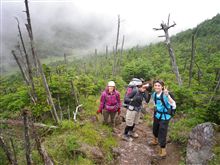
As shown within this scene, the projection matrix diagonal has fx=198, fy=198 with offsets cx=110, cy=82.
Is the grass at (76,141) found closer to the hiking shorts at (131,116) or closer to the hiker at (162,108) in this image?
the hiking shorts at (131,116)

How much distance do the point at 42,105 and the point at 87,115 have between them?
2.10 m

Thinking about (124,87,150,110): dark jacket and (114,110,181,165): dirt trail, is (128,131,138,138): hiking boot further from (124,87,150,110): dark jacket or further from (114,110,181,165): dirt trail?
(124,87,150,110): dark jacket

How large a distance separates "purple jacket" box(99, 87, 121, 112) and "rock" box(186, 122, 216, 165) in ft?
9.37

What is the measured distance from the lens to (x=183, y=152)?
19.4ft

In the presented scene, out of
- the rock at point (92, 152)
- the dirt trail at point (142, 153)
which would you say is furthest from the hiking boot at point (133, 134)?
the rock at point (92, 152)

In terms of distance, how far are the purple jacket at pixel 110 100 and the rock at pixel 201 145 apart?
285cm

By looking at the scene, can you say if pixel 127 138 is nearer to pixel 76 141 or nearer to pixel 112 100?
pixel 112 100

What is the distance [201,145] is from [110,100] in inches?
129

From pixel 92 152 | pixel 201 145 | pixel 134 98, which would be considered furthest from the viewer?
pixel 134 98

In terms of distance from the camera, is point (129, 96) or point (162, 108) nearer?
point (162, 108)

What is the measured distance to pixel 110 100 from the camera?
7.20 metres

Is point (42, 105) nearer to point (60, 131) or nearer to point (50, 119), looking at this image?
point (50, 119)

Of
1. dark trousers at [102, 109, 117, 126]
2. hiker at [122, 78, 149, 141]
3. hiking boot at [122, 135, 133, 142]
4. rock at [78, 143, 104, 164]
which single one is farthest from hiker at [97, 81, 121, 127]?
rock at [78, 143, 104, 164]

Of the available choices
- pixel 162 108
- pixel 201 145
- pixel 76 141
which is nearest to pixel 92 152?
pixel 76 141
